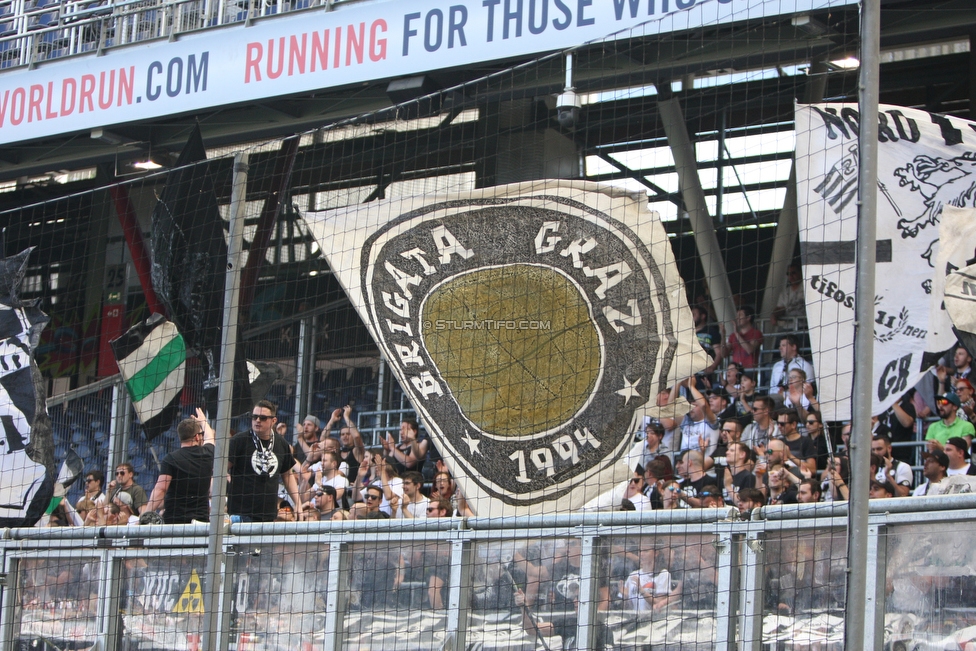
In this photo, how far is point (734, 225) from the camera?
14016 mm

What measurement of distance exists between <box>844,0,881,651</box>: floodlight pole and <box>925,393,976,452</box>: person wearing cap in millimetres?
4686

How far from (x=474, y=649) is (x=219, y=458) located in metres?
1.49

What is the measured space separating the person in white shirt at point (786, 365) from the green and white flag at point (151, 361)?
14.3 feet

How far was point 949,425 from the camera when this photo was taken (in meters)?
8.30

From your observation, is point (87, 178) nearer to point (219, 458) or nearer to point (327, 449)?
point (327, 449)

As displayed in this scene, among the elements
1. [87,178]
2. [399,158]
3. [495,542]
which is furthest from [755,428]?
[87,178]

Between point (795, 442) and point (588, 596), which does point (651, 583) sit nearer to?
point (588, 596)

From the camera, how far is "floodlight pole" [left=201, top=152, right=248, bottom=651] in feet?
17.9

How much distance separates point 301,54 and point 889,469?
7.02 m

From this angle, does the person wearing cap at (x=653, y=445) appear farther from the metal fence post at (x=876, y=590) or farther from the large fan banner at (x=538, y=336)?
the metal fence post at (x=876, y=590)

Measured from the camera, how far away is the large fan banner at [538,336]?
5328 mm

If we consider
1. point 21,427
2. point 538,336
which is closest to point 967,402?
point 538,336

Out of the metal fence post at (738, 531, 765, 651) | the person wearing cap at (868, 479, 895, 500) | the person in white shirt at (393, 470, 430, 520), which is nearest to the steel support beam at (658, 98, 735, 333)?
the person wearing cap at (868, 479, 895, 500)

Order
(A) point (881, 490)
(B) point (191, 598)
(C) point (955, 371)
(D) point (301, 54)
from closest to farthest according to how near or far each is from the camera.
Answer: (B) point (191, 598), (A) point (881, 490), (C) point (955, 371), (D) point (301, 54)
